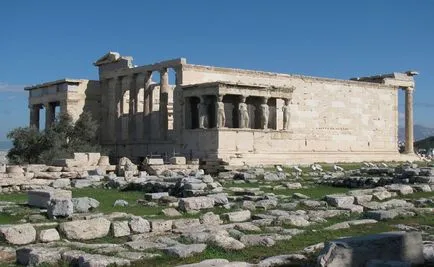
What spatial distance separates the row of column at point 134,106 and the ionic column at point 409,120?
64.5 feet

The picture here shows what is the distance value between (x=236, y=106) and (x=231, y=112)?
587 mm

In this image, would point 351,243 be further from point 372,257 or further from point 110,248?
point 110,248

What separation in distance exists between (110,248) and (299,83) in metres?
31.1

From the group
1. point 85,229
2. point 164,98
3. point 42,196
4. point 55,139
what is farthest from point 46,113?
point 85,229

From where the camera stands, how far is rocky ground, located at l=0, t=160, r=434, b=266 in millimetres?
7176

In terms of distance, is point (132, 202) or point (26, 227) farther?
point (132, 202)

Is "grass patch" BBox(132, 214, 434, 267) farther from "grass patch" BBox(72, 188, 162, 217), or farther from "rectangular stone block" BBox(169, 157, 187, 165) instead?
"rectangular stone block" BBox(169, 157, 187, 165)

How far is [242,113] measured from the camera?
3222 cm

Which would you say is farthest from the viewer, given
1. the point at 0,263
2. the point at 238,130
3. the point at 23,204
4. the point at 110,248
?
the point at 238,130

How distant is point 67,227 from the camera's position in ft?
30.5

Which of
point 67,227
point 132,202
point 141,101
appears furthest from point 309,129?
point 67,227

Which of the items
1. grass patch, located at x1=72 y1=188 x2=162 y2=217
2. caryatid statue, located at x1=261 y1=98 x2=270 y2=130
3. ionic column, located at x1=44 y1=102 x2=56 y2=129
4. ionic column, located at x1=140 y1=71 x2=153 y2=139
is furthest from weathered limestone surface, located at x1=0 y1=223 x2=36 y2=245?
ionic column, located at x1=44 y1=102 x2=56 y2=129

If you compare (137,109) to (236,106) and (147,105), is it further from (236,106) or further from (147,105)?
(236,106)

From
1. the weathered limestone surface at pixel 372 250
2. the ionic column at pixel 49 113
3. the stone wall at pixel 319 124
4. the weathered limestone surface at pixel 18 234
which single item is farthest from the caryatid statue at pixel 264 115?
the weathered limestone surface at pixel 372 250
